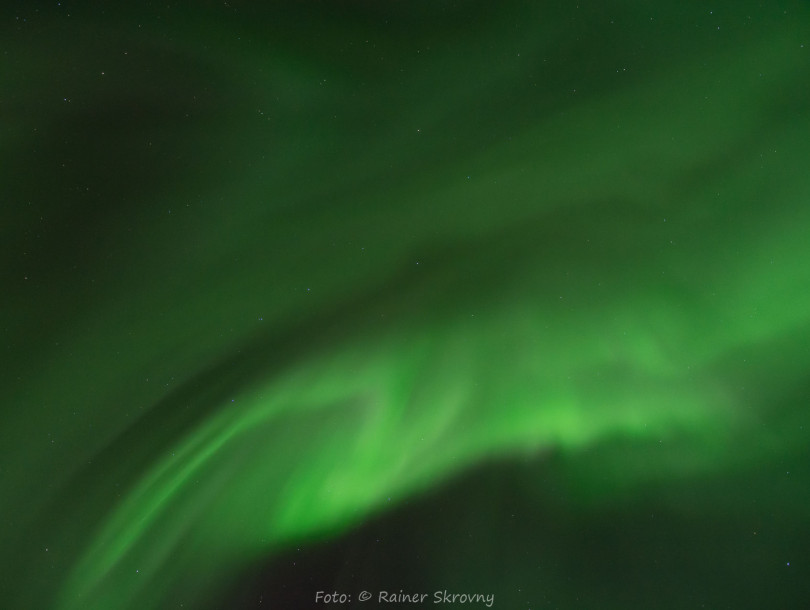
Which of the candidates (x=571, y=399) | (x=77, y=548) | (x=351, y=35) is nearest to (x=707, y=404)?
(x=571, y=399)

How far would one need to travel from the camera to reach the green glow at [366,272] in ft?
3.19

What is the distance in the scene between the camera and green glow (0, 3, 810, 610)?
38.3 inches

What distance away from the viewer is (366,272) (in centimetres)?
106

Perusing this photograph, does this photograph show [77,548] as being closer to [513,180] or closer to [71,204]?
[71,204]

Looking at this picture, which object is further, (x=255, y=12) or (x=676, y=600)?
(x=676, y=600)

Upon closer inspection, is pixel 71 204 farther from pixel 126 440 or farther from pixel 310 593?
pixel 310 593

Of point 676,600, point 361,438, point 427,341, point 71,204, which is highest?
point 71,204

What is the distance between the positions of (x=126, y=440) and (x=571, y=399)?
773mm

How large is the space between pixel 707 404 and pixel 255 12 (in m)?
1.02

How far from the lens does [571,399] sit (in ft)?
3.61

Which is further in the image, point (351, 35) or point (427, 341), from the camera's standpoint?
point (427, 341)

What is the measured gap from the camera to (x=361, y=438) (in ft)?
3.57

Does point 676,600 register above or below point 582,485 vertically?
below

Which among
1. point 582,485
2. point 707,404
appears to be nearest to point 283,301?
point 582,485
